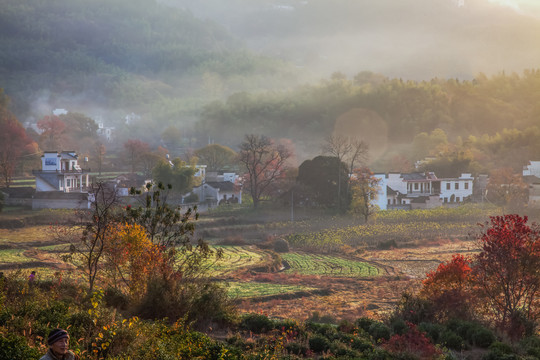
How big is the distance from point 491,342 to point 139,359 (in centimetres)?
708

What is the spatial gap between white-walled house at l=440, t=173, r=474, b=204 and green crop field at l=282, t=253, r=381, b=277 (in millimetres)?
20736

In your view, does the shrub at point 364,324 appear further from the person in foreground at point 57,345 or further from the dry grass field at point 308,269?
the person in foreground at point 57,345

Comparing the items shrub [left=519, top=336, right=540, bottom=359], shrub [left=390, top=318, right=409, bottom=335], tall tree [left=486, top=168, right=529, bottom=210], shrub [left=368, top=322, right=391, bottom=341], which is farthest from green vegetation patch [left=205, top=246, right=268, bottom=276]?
tall tree [left=486, top=168, right=529, bottom=210]

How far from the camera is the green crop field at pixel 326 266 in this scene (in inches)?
918

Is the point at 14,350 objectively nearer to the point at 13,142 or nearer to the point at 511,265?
the point at 511,265

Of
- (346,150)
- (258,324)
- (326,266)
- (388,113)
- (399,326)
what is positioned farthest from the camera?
(388,113)

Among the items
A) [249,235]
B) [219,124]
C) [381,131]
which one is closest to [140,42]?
[219,124]

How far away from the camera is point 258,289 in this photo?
64.1 ft

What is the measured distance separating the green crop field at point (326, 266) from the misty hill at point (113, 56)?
87.6 m

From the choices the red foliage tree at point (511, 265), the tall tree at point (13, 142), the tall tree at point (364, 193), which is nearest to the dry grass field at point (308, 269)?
the tall tree at point (364, 193)

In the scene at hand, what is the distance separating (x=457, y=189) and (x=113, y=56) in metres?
135

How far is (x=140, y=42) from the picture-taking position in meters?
171

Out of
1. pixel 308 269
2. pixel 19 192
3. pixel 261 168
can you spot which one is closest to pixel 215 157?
pixel 261 168

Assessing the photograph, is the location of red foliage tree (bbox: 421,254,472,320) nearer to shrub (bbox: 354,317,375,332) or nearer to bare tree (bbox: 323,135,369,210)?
shrub (bbox: 354,317,375,332)
